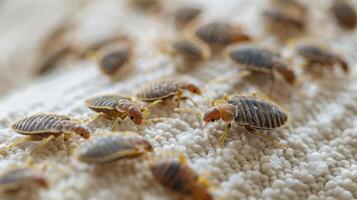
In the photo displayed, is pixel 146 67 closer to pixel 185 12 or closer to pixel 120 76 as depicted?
pixel 120 76

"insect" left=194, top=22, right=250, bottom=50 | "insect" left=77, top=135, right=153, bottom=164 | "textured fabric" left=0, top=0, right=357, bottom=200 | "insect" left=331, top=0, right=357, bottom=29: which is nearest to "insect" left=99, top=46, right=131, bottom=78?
"textured fabric" left=0, top=0, right=357, bottom=200

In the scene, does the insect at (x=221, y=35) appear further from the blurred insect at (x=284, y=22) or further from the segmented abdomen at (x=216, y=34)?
A: the blurred insect at (x=284, y=22)

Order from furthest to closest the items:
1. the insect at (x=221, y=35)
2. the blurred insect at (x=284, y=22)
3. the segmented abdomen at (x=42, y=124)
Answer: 1. the blurred insect at (x=284, y=22)
2. the insect at (x=221, y=35)
3. the segmented abdomen at (x=42, y=124)

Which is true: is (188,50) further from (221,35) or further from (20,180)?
(20,180)

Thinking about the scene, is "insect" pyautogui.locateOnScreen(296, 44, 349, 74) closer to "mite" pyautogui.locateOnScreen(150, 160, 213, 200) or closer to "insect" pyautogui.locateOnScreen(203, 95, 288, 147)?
"insect" pyautogui.locateOnScreen(203, 95, 288, 147)

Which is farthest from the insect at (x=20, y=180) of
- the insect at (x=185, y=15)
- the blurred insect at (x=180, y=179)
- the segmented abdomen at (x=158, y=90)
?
the insect at (x=185, y=15)

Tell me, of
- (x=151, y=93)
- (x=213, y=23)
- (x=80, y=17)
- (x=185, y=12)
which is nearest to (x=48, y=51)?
(x=80, y=17)
